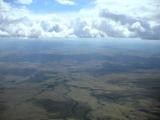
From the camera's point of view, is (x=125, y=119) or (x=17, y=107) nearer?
(x=125, y=119)

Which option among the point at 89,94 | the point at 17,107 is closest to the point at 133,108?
the point at 89,94

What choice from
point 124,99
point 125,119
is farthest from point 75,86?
point 125,119

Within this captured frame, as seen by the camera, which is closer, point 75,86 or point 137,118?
point 137,118

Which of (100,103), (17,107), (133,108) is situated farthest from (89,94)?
(17,107)

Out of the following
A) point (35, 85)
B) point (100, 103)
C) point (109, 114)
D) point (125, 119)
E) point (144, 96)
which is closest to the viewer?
point (125, 119)

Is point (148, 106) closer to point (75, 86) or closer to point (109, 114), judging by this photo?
point (109, 114)

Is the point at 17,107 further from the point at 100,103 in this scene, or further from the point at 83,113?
the point at 100,103

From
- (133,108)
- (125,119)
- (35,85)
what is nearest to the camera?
(125,119)

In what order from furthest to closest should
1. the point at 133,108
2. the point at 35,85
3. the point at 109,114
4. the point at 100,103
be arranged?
the point at 35,85, the point at 100,103, the point at 133,108, the point at 109,114

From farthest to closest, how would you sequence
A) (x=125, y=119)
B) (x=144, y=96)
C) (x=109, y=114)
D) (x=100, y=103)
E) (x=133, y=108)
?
(x=144, y=96)
(x=100, y=103)
(x=133, y=108)
(x=109, y=114)
(x=125, y=119)
